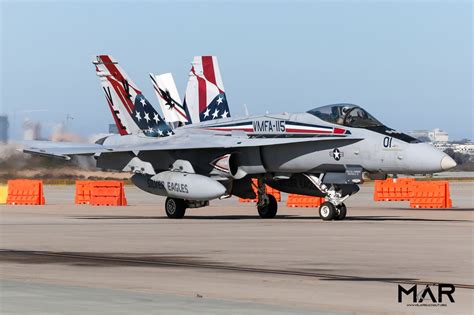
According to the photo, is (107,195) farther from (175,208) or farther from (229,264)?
(229,264)

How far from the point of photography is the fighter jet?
27281 millimetres

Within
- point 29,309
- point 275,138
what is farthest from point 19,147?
point 29,309

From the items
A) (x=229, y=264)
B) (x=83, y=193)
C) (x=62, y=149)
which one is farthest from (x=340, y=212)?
(x=83, y=193)

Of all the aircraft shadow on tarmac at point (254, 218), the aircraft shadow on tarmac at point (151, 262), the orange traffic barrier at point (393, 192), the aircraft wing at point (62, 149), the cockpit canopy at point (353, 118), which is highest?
the cockpit canopy at point (353, 118)

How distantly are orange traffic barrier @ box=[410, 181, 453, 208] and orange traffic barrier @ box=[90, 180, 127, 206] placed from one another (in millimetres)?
10189

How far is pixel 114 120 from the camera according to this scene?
3259cm

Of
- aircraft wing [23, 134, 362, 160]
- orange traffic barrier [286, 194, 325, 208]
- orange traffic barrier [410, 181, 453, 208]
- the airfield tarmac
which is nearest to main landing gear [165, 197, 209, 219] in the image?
the airfield tarmac

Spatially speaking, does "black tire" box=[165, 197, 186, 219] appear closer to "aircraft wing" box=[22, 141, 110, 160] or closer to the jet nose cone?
"aircraft wing" box=[22, 141, 110, 160]

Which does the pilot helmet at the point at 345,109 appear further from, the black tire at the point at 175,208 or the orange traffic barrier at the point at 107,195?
the orange traffic barrier at the point at 107,195

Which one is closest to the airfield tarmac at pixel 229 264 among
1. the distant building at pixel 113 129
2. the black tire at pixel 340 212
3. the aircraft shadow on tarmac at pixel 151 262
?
the aircraft shadow on tarmac at pixel 151 262

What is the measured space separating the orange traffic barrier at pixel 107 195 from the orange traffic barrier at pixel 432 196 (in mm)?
10189

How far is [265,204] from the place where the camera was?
30234mm

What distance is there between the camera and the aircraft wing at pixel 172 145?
28359 mm

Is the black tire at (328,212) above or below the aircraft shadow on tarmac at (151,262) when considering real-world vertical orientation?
above
